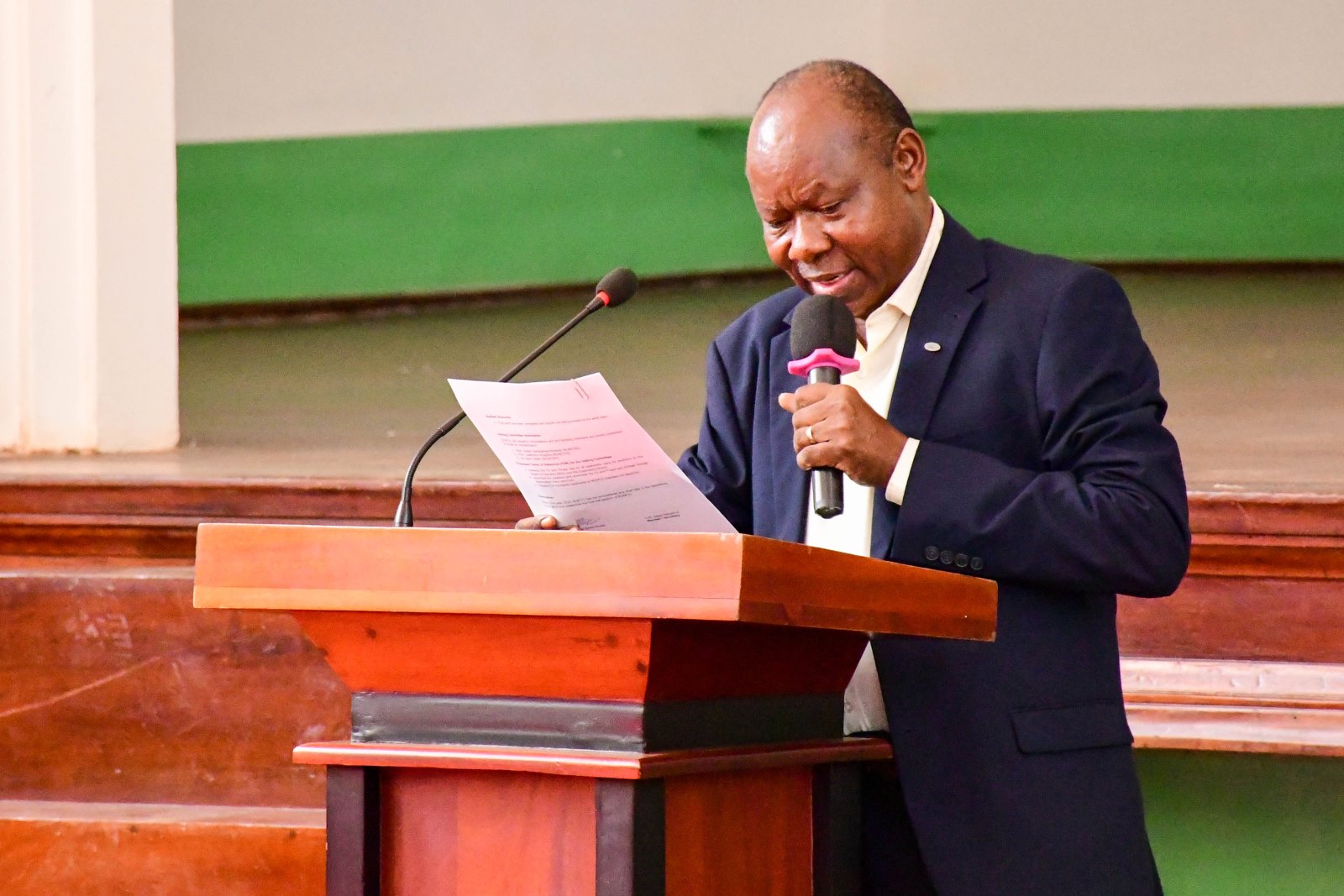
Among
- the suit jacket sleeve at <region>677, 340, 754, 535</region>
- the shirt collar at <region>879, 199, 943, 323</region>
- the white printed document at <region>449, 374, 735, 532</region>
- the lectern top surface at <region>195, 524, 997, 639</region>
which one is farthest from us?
the suit jacket sleeve at <region>677, 340, 754, 535</region>

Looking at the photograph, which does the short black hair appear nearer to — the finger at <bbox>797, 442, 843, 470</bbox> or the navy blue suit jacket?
the navy blue suit jacket

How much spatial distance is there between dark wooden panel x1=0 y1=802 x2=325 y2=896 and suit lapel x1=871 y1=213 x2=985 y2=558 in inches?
47.5

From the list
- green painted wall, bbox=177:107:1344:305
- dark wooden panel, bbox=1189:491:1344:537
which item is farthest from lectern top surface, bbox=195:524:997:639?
green painted wall, bbox=177:107:1344:305

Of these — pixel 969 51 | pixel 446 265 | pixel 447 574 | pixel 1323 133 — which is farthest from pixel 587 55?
pixel 447 574

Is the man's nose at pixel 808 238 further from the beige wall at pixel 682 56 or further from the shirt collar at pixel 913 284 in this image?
the beige wall at pixel 682 56

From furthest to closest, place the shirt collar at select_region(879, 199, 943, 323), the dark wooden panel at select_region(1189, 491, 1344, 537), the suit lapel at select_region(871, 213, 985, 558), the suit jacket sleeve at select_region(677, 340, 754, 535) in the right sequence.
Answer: the dark wooden panel at select_region(1189, 491, 1344, 537), the suit jacket sleeve at select_region(677, 340, 754, 535), the shirt collar at select_region(879, 199, 943, 323), the suit lapel at select_region(871, 213, 985, 558)

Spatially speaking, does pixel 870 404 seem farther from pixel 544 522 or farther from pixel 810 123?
pixel 544 522

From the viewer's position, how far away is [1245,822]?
2.64 m

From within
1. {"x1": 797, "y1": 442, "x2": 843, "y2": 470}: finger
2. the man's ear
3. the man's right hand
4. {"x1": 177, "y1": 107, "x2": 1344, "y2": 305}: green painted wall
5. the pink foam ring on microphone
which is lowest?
the man's right hand

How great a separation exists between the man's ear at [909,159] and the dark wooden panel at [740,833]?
677mm

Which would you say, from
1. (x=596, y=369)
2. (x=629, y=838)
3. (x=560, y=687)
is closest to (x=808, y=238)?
(x=560, y=687)

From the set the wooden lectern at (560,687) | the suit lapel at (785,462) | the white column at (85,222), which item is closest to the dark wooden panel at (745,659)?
→ the wooden lectern at (560,687)

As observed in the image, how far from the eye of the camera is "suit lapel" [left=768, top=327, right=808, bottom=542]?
186cm

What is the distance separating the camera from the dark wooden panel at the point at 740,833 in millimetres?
1390
